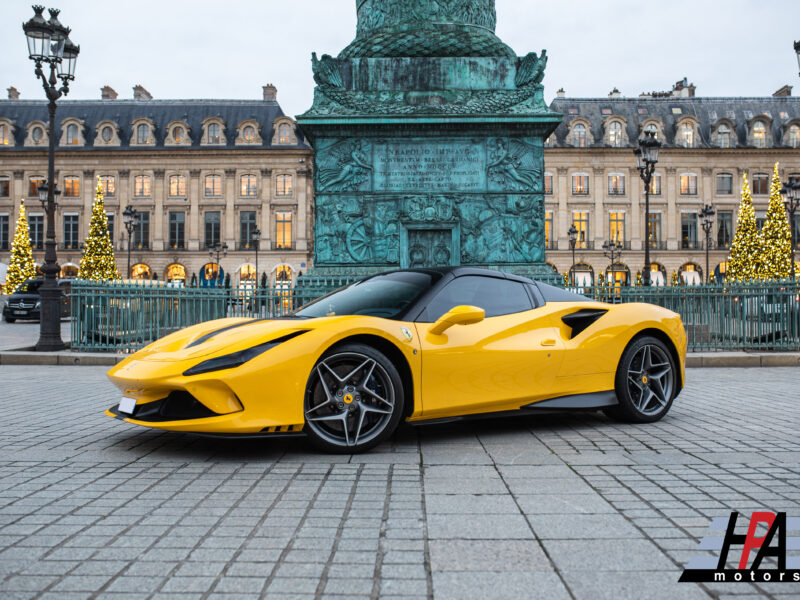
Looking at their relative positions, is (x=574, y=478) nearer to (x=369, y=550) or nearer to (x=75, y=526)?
(x=369, y=550)

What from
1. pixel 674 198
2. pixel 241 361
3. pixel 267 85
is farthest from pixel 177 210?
pixel 241 361

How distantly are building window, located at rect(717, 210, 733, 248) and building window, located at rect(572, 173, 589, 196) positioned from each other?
1154cm

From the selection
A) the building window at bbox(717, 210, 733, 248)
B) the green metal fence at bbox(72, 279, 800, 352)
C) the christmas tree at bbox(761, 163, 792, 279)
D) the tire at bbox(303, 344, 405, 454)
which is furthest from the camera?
the building window at bbox(717, 210, 733, 248)

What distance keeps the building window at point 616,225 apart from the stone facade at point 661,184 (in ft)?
0.27

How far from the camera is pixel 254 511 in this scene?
325 centimetres

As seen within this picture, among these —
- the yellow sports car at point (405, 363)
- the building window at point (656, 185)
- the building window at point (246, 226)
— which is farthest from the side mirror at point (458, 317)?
the building window at point (656, 185)

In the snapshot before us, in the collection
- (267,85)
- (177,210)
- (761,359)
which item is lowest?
(761,359)

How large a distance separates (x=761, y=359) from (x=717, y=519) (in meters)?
9.76

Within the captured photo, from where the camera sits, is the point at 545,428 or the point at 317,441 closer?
the point at 317,441

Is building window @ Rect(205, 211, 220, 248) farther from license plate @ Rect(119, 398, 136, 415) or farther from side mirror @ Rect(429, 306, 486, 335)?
side mirror @ Rect(429, 306, 486, 335)

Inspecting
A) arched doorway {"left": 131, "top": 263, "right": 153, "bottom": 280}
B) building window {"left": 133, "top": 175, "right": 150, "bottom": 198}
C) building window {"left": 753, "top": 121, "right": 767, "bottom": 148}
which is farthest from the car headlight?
building window {"left": 753, "top": 121, "right": 767, "bottom": 148}

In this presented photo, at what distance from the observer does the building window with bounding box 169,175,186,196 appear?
60031 millimetres

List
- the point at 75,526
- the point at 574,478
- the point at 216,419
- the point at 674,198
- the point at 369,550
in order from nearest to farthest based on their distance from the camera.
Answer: the point at 369,550 < the point at 75,526 < the point at 574,478 < the point at 216,419 < the point at 674,198

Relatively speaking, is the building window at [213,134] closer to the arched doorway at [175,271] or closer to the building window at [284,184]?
the building window at [284,184]
